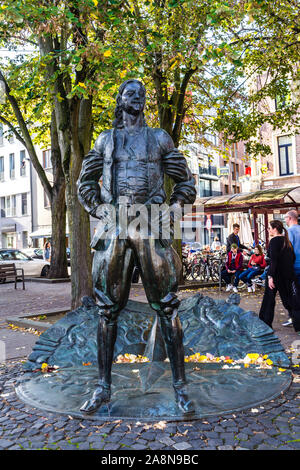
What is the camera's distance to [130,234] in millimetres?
3521

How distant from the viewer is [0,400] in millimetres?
3898

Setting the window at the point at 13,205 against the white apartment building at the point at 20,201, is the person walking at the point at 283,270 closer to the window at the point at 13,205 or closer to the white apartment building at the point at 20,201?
the white apartment building at the point at 20,201

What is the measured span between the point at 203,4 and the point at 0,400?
28.5ft

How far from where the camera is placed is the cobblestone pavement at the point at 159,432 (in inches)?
113

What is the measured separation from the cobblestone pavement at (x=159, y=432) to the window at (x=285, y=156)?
2837 centimetres

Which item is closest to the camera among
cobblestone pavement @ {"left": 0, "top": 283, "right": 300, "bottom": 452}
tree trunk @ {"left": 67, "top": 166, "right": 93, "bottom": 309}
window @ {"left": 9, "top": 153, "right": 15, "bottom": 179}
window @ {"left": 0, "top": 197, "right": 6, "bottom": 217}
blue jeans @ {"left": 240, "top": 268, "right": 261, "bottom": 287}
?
cobblestone pavement @ {"left": 0, "top": 283, "right": 300, "bottom": 452}

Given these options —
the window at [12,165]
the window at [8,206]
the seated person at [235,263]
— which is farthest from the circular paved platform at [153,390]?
the window at [12,165]

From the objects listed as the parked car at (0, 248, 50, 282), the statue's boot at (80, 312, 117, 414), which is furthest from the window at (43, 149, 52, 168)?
the statue's boot at (80, 312, 117, 414)

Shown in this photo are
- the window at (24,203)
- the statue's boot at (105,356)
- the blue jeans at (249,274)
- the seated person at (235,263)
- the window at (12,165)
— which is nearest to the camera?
the statue's boot at (105,356)

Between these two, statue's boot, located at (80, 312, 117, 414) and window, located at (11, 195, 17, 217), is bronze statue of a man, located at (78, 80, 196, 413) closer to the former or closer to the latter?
statue's boot, located at (80, 312, 117, 414)

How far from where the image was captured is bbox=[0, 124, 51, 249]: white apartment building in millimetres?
41688

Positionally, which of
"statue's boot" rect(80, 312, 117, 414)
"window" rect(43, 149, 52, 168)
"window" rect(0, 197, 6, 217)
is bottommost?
"statue's boot" rect(80, 312, 117, 414)

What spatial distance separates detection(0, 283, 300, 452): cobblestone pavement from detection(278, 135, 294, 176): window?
2837cm
